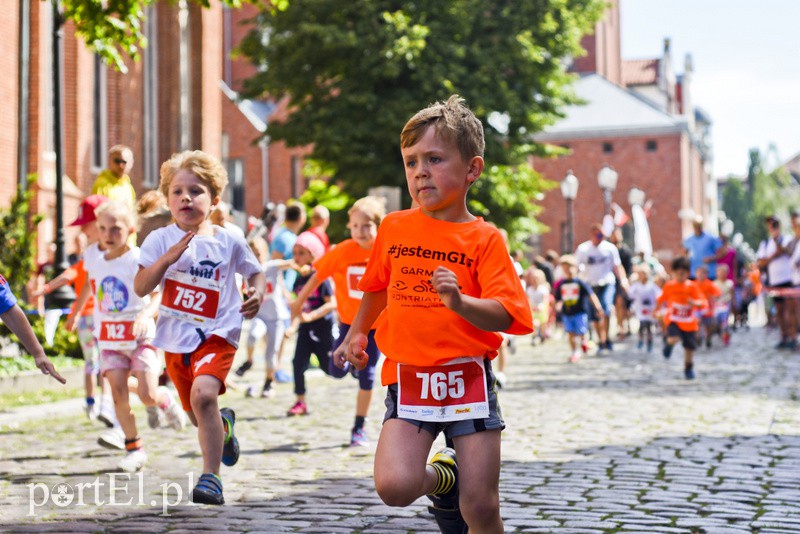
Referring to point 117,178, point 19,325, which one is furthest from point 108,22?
point 19,325

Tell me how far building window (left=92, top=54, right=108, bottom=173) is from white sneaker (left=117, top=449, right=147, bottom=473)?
2161 cm

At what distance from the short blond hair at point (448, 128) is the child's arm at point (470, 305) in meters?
0.55

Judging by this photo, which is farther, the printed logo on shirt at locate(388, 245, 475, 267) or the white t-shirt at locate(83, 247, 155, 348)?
the white t-shirt at locate(83, 247, 155, 348)

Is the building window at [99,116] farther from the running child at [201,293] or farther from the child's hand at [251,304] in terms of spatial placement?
the child's hand at [251,304]

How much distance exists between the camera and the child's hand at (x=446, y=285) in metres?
3.71

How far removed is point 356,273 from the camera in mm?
8664

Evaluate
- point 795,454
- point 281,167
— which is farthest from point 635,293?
point 281,167

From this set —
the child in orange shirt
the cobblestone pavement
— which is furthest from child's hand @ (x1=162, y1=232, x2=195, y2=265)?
the child in orange shirt

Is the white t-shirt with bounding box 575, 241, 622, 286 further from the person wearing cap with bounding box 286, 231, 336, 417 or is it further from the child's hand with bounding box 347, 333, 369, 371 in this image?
the child's hand with bounding box 347, 333, 369, 371

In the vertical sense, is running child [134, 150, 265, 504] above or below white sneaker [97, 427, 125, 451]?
above

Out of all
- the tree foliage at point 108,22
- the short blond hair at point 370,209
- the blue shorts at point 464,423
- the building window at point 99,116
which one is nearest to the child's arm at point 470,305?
the blue shorts at point 464,423

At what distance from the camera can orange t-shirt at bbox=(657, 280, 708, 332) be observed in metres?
14.6

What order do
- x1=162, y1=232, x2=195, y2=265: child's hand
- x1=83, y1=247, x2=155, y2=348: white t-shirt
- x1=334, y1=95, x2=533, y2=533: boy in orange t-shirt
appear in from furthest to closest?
1. x1=83, y1=247, x2=155, y2=348: white t-shirt
2. x1=162, y1=232, x2=195, y2=265: child's hand
3. x1=334, y1=95, x2=533, y2=533: boy in orange t-shirt

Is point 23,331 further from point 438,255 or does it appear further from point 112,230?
point 112,230
